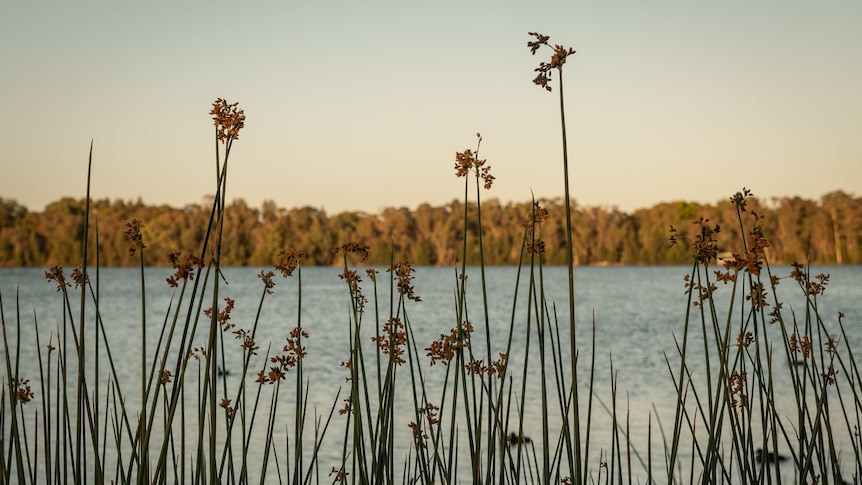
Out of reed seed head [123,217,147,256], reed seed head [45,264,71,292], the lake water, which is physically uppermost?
reed seed head [123,217,147,256]

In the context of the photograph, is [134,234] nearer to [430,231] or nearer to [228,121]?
[228,121]

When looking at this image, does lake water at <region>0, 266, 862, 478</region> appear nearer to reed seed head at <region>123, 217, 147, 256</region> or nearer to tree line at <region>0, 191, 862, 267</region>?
reed seed head at <region>123, 217, 147, 256</region>

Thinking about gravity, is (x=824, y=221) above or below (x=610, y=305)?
above

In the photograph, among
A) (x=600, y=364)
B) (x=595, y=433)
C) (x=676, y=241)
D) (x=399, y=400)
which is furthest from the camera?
(x=600, y=364)

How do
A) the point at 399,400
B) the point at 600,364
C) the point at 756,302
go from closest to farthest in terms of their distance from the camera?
Answer: the point at 756,302 → the point at 399,400 → the point at 600,364

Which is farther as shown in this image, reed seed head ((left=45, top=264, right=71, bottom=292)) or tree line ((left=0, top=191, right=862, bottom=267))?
tree line ((left=0, top=191, right=862, bottom=267))

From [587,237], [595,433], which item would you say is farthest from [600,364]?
[587,237]

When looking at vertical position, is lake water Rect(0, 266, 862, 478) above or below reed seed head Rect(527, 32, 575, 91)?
below

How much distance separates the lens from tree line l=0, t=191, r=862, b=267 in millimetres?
74438

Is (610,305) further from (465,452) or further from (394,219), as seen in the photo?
(394,219)

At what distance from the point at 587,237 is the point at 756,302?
281 feet

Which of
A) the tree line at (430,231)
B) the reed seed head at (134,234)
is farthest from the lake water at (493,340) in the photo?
the tree line at (430,231)

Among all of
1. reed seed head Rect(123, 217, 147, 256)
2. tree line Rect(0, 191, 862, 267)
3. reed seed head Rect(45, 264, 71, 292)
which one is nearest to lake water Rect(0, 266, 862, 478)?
reed seed head Rect(45, 264, 71, 292)

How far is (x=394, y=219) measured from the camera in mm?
78062
